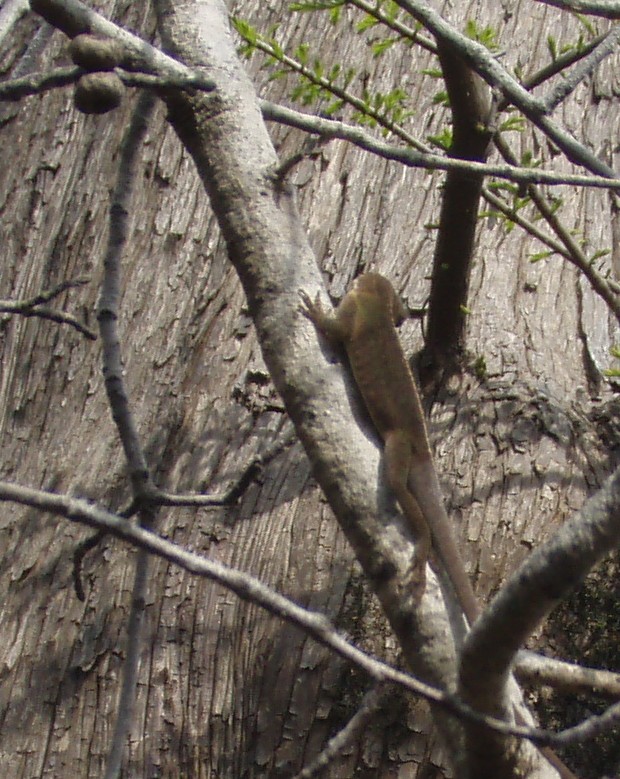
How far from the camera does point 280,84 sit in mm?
4387

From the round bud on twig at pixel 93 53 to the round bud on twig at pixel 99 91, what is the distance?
0.02m

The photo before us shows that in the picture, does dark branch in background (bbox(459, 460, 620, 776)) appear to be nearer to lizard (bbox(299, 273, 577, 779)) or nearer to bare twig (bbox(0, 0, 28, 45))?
lizard (bbox(299, 273, 577, 779))

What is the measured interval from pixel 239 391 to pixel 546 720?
5.24ft

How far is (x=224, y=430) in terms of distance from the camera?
11.0 ft

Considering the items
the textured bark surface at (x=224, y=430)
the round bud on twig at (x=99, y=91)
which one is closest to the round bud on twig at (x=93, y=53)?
the round bud on twig at (x=99, y=91)

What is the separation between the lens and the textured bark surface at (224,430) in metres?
2.86

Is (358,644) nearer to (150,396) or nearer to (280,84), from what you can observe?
(150,396)

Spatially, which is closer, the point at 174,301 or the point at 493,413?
the point at 493,413

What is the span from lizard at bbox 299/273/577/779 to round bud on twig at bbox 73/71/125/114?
2.16ft

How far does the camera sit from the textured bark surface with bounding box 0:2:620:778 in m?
2.86

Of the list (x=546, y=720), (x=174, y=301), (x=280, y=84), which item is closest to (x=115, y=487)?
(x=174, y=301)

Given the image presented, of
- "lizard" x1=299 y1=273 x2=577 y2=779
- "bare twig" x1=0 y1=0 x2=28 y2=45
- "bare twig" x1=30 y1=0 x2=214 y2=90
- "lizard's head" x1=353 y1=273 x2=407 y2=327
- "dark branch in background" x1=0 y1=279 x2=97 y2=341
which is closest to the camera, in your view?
"bare twig" x1=0 y1=0 x2=28 y2=45

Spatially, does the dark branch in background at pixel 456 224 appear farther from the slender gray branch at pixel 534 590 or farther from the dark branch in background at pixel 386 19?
the slender gray branch at pixel 534 590

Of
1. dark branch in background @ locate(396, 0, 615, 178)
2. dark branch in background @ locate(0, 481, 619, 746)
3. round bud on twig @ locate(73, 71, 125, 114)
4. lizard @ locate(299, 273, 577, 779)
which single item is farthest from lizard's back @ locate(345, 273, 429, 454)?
dark branch in background @ locate(0, 481, 619, 746)
